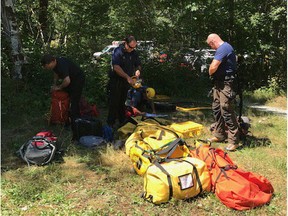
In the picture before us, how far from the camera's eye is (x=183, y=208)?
3750 millimetres

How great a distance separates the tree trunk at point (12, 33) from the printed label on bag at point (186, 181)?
18.9ft

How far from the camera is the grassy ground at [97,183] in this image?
12.3ft

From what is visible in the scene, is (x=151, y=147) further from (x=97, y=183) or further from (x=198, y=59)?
(x=198, y=59)

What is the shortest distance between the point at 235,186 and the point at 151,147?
1.39 metres

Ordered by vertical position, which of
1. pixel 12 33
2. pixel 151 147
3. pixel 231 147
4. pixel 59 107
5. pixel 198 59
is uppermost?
pixel 12 33

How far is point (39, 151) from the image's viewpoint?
188 inches

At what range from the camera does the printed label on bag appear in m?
3.79

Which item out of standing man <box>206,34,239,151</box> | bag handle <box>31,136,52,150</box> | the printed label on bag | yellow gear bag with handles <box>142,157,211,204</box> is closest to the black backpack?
Result: bag handle <box>31,136,52,150</box>

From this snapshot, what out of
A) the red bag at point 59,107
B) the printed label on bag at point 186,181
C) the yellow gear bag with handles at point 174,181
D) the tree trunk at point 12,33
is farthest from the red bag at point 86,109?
the printed label on bag at point 186,181

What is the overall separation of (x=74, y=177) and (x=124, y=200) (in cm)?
91

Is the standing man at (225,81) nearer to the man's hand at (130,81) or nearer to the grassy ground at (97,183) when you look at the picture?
the grassy ground at (97,183)

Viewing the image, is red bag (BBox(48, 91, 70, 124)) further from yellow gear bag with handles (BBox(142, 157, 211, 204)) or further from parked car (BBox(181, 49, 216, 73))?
parked car (BBox(181, 49, 216, 73))

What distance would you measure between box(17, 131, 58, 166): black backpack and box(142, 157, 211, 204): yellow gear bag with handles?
5.45 feet

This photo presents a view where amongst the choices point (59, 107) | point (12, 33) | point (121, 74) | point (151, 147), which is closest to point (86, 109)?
point (59, 107)
